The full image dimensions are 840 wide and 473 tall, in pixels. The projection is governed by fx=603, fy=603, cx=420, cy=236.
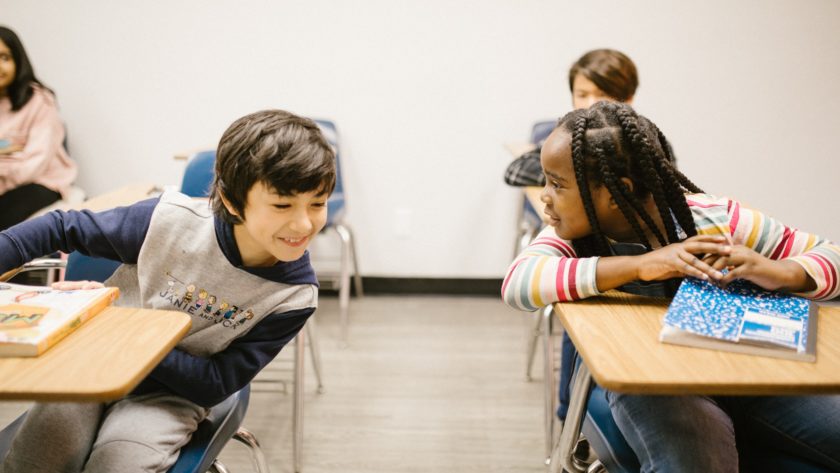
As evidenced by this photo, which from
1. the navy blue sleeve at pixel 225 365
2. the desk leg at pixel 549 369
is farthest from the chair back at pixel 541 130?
the navy blue sleeve at pixel 225 365

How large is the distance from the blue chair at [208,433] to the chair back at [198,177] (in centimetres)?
48

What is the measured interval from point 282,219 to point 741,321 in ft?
2.50

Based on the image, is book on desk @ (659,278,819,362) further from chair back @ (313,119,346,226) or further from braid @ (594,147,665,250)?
chair back @ (313,119,346,226)

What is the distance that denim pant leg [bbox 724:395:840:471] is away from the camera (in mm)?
958

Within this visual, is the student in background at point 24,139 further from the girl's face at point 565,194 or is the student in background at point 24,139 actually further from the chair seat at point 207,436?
the girl's face at point 565,194

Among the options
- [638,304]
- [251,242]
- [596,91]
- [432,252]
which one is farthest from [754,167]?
[251,242]

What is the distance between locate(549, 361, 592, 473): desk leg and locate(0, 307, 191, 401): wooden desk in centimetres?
63

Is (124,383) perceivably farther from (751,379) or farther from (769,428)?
(769,428)

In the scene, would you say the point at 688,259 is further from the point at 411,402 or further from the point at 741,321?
the point at 411,402

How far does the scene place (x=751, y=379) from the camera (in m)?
0.77

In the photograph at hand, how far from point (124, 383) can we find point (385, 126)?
2183 millimetres

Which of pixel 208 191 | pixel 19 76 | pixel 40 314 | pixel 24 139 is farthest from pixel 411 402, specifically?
pixel 19 76

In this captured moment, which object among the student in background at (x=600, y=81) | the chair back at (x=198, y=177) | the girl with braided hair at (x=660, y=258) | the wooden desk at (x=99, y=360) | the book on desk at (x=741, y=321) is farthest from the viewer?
the student in background at (x=600, y=81)

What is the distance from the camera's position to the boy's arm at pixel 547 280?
3.27 ft
